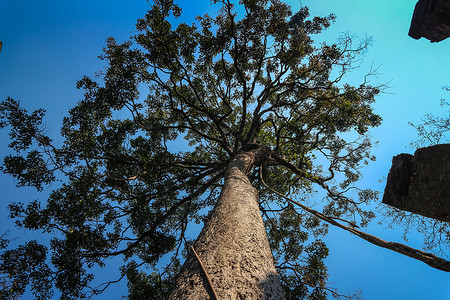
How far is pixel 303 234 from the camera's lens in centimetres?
730

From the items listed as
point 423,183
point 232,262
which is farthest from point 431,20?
point 232,262

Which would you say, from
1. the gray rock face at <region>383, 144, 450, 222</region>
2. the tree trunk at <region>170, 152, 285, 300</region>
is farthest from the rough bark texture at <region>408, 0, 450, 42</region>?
the tree trunk at <region>170, 152, 285, 300</region>

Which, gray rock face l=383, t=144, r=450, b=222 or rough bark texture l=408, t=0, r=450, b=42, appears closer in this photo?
gray rock face l=383, t=144, r=450, b=222

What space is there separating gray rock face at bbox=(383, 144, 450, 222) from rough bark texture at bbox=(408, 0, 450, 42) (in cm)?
1054

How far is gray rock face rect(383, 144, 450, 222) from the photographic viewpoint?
5.03ft

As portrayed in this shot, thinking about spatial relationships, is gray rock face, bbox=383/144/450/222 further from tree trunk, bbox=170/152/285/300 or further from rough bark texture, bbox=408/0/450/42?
rough bark texture, bbox=408/0/450/42

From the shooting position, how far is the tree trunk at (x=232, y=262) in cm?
145

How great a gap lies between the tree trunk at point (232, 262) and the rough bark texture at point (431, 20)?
1167 centimetres

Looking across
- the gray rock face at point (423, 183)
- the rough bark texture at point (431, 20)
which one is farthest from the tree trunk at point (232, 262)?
the rough bark texture at point (431, 20)

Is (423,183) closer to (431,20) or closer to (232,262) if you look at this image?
(232,262)

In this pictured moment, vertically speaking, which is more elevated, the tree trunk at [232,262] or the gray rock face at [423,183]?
the tree trunk at [232,262]

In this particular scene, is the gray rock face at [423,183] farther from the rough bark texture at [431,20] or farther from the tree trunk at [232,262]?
the rough bark texture at [431,20]

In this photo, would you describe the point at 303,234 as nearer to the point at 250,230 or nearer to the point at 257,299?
the point at 250,230

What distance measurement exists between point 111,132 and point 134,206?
2438 mm
